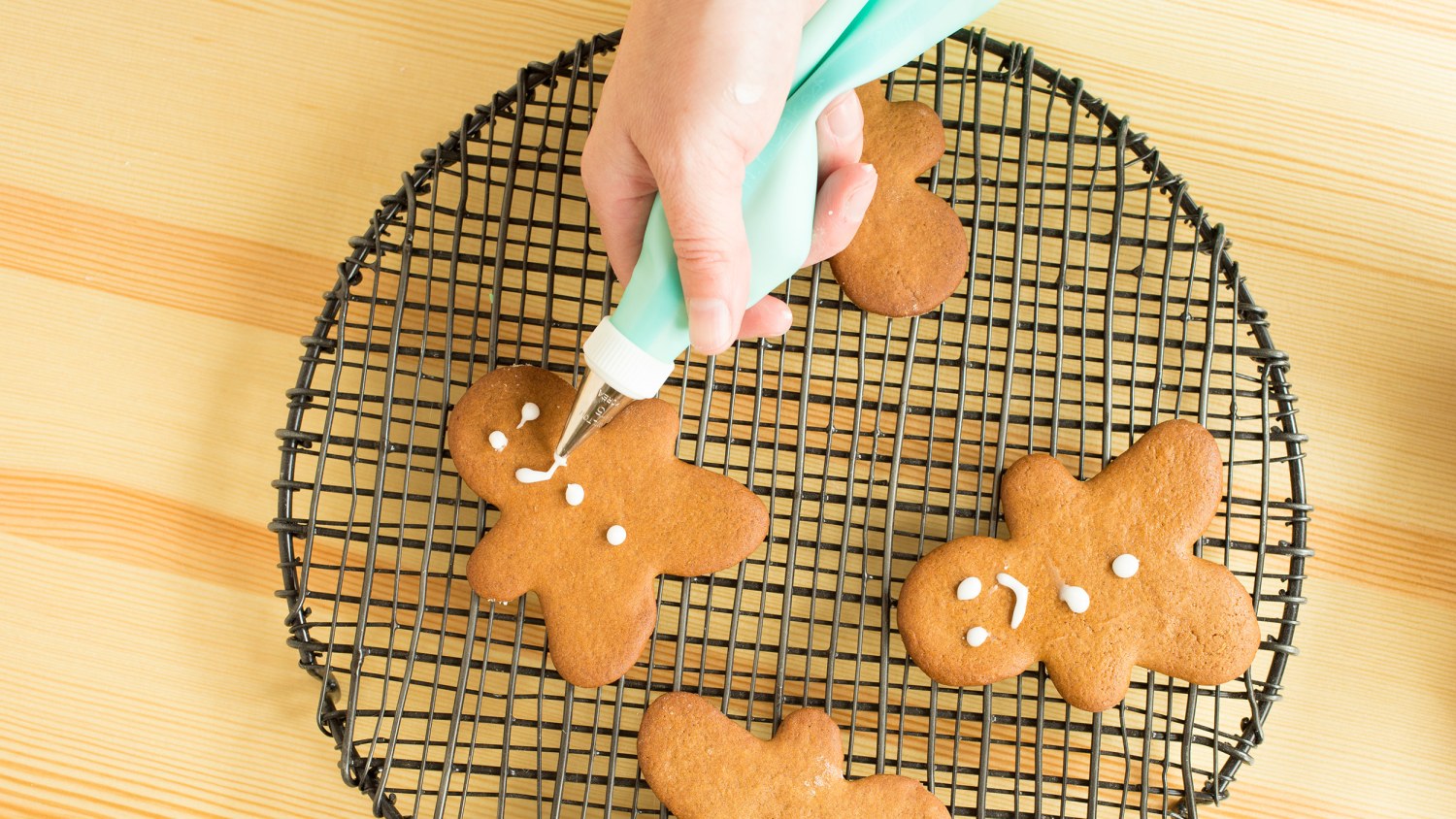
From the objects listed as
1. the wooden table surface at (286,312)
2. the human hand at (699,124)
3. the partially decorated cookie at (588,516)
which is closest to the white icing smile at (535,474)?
the partially decorated cookie at (588,516)

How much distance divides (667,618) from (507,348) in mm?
253

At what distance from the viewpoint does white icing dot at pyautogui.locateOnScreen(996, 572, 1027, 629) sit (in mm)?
627

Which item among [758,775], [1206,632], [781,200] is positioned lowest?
[758,775]

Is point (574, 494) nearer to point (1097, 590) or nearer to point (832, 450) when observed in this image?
point (832, 450)

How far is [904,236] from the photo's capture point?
0.67 meters

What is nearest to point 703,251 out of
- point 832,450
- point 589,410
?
point 589,410

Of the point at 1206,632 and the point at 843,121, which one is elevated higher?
the point at 843,121

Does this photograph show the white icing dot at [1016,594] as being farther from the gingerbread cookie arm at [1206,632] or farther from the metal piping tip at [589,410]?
the metal piping tip at [589,410]

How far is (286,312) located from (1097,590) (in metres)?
0.70

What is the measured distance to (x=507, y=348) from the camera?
0.74 m

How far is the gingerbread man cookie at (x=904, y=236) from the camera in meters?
0.67

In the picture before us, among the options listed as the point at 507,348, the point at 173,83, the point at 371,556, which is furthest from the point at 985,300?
the point at 173,83

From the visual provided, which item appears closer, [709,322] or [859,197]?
[709,322]

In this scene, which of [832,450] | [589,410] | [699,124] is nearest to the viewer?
[699,124]
